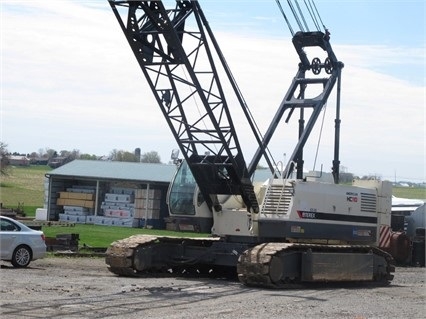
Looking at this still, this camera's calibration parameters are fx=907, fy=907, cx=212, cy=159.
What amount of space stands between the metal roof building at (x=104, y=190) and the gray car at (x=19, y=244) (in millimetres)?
29205

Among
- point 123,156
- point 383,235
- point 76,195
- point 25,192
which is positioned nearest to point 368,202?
point 383,235

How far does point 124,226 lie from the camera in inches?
2083

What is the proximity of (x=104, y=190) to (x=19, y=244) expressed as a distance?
3515 cm

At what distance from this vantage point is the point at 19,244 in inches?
909

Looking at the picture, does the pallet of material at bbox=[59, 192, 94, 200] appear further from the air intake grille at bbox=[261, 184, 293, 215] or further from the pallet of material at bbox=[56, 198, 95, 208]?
the air intake grille at bbox=[261, 184, 293, 215]

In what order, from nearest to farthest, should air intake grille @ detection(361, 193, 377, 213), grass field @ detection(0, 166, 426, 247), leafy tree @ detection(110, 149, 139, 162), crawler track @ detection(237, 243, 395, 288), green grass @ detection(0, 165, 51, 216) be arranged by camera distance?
crawler track @ detection(237, 243, 395, 288) → air intake grille @ detection(361, 193, 377, 213) → grass field @ detection(0, 166, 426, 247) → green grass @ detection(0, 165, 51, 216) → leafy tree @ detection(110, 149, 139, 162)

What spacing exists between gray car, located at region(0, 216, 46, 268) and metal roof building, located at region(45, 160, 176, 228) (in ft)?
95.8

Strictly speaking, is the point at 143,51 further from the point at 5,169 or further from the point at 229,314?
the point at 5,169

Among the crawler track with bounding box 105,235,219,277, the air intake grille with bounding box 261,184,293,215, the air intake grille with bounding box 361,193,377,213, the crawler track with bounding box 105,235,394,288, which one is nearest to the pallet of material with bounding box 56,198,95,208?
the crawler track with bounding box 105,235,394,288

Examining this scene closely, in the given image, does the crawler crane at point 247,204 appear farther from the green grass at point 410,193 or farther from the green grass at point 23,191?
the green grass at point 410,193

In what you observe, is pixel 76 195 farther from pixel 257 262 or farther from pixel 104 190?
pixel 257 262

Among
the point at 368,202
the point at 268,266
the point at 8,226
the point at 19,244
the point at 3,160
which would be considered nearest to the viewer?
the point at 268,266

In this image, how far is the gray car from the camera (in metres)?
22.8

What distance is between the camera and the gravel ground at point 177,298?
1430 cm
